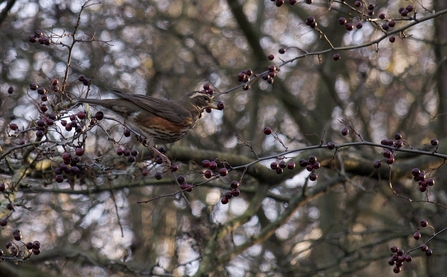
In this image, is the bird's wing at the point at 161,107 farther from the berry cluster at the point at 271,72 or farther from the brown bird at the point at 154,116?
the berry cluster at the point at 271,72

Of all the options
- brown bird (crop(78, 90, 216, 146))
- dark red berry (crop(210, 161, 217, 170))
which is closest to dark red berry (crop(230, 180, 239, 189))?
dark red berry (crop(210, 161, 217, 170))

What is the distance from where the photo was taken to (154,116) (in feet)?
20.5

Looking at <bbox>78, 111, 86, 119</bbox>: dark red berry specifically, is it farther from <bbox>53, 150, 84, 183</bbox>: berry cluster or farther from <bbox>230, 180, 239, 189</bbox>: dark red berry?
<bbox>230, 180, 239, 189</bbox>: dark red berry

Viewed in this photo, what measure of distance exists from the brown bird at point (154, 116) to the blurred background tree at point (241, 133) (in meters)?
0.36

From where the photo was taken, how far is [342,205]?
11586 millimetres

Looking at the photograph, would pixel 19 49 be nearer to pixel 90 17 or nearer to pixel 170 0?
pixel 90 17

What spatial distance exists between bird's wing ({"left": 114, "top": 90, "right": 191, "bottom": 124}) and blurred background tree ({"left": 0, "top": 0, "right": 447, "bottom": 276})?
0.42 metres

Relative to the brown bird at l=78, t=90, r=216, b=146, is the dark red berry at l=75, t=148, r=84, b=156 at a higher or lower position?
lower

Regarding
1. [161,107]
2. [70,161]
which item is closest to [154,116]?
[161,107]

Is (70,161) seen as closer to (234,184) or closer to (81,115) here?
(81,115)

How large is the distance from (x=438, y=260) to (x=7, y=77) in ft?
21.8

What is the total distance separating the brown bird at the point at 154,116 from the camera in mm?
6051

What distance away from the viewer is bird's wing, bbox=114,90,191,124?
6.16 metres

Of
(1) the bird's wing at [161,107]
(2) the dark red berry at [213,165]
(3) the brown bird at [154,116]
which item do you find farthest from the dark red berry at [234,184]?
(1) the bird's wing at [161,107]
